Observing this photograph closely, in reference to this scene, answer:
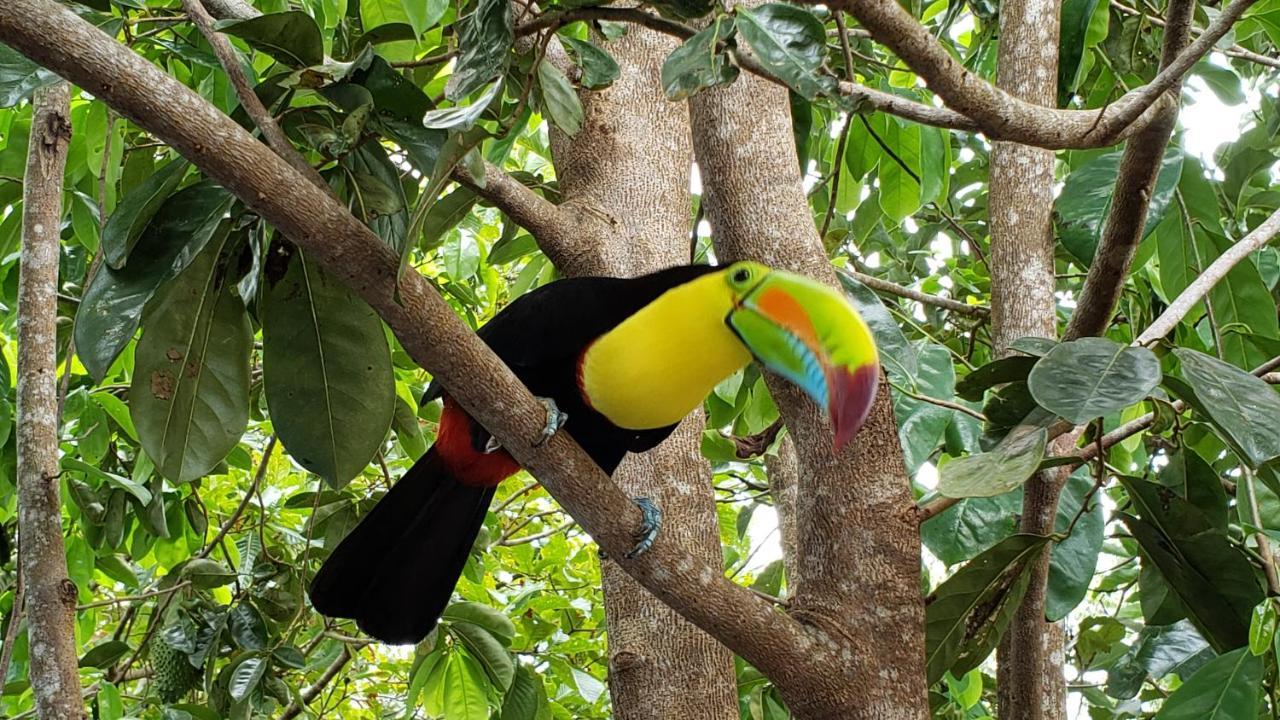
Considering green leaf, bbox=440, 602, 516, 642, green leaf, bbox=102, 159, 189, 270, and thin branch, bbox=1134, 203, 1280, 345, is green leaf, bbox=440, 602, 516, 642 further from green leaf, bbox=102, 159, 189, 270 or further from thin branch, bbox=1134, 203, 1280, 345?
thin branch, bbox=1134, 203, 1280, 345

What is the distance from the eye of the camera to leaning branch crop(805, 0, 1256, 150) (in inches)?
52.1

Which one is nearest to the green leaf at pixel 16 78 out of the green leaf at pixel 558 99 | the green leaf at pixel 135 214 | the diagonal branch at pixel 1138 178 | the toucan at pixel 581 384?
the green leaf at pixel 135 214

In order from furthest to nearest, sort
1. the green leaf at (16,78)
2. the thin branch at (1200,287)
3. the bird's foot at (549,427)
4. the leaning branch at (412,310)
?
the thin branch at (1200,287) → the bird's foot at (549,427) → the green leaf at (16,78) → the leaning branch at (412,310)

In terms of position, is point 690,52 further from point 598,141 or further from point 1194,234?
point 1194,234

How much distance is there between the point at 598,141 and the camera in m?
2.42

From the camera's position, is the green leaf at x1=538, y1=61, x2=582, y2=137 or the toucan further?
the toucan

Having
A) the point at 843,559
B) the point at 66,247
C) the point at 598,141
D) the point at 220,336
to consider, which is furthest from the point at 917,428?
the point at 66,247

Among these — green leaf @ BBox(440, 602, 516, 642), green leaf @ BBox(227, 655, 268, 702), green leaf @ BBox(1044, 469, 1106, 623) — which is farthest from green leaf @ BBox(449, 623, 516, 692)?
green leaf @ BBox(1044, 469, 1106, 623)

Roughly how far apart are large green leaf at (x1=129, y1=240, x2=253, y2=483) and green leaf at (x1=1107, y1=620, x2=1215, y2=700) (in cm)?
163

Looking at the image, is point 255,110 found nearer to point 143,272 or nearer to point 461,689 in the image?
point 143,272

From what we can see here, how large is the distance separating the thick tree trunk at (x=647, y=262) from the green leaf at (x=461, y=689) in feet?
2.29

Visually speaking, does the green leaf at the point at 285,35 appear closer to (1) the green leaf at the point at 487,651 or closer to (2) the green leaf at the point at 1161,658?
(1) the green leaf at the point at 487,651

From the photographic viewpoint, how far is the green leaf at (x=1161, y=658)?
83.5 inches

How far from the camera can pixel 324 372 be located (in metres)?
1.78
